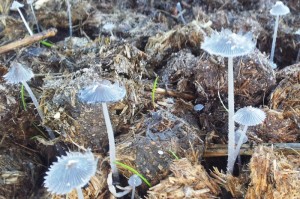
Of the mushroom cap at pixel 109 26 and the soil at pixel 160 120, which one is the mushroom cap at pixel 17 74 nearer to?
the soil at pixel 160 120

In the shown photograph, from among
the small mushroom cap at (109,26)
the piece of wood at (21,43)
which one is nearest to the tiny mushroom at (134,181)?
the piece of wood at (21,43)

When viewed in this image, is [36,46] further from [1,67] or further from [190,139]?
[190,139]


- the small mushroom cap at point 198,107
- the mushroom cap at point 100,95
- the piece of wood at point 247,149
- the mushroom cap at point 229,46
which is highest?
the mushroom cap at point 229,46

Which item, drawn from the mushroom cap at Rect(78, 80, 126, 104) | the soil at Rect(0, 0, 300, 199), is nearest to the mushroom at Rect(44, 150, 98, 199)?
the mushroom cap at Rect(78, 80, 126, 104)

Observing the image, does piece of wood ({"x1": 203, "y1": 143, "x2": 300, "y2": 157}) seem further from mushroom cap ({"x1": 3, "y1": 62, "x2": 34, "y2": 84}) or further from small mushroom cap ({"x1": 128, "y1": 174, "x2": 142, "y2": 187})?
mushroom cap ({"x1": 3, "y1": 62, "x2": 34, "y2": 84})

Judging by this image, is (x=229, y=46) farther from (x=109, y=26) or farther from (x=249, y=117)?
(x=109, y=26)

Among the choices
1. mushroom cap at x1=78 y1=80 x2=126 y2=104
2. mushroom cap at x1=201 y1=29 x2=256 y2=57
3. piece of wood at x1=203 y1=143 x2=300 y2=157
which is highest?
mushroom cap at x1=201 y1=29 x2=256 y2=57

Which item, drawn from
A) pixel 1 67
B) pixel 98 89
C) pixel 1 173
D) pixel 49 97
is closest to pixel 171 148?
pixel 98 89
